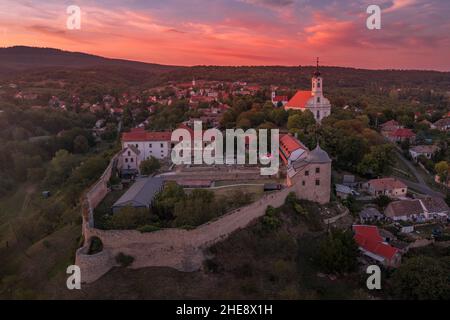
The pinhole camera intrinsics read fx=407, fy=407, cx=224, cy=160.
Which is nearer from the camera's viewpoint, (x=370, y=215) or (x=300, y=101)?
(x=370, y=215)

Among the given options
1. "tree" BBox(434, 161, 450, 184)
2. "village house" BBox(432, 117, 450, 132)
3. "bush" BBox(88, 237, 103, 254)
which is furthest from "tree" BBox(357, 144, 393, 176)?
"village house" BBox(432, 117, 450, 132)

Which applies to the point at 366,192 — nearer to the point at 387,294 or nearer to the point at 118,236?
the point at 387,294

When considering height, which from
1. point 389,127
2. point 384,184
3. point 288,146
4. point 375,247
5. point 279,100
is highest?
point 279,100

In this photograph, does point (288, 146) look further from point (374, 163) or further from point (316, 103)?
point (316, 103)

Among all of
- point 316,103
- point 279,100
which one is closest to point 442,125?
point 279,100

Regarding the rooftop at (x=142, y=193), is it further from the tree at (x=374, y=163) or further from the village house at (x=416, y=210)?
the tree at (x=374, y=163)

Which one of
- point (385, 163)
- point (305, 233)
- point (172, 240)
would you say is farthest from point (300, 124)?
point (172, 240)
